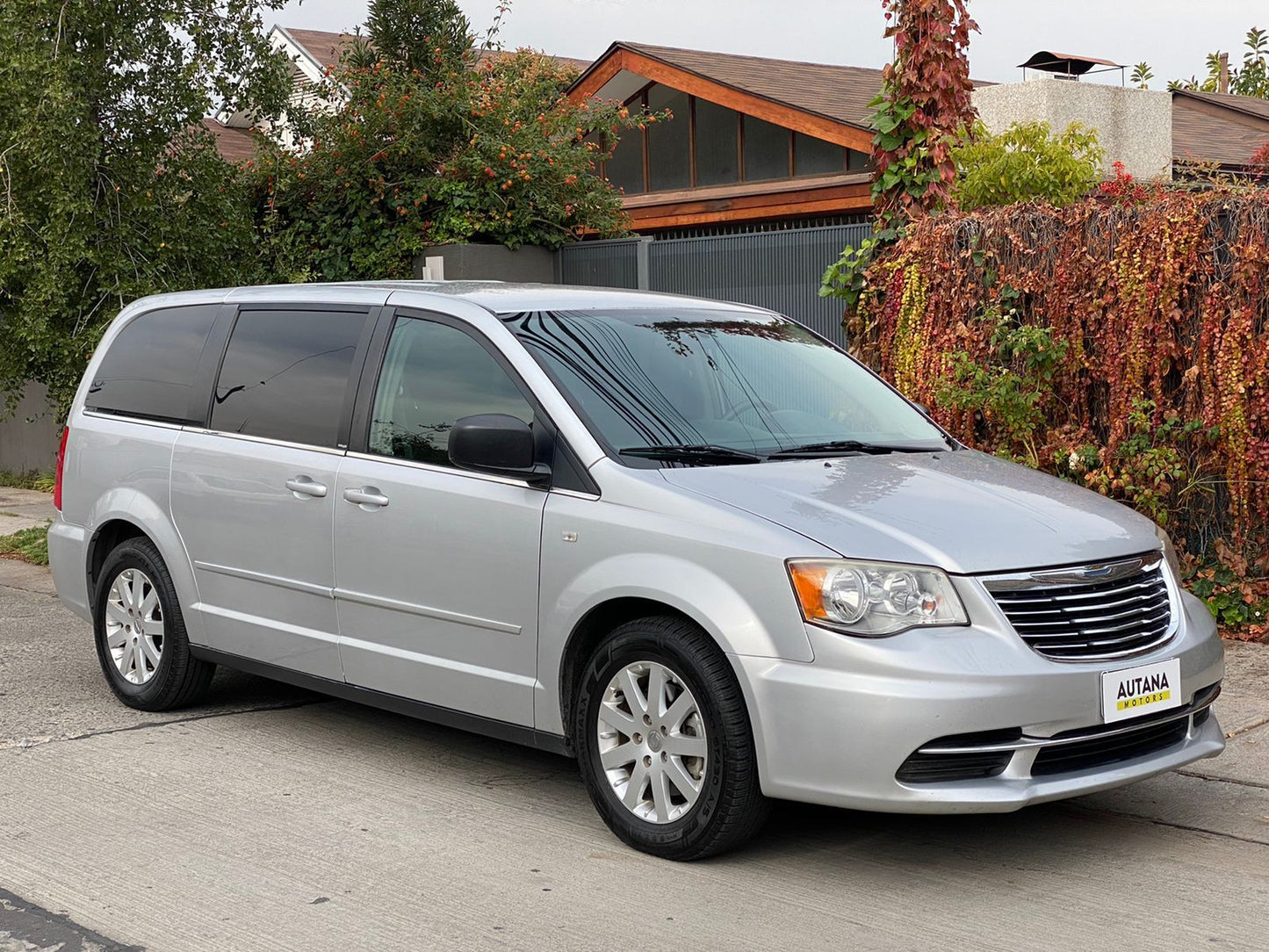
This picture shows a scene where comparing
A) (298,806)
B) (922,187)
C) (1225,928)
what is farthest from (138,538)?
(922,187)

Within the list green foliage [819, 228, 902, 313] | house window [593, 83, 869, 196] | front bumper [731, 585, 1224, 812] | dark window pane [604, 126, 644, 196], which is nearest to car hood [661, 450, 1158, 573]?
front bumper [731, 585, 1224, 812]

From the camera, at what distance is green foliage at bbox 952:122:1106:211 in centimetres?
1068

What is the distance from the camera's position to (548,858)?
4859 mm

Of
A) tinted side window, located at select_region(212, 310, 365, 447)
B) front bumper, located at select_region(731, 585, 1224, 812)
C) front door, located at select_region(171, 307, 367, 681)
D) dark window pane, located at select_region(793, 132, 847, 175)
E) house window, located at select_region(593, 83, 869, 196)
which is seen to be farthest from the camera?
house window, located at select_region(593, 83, 869, 196)

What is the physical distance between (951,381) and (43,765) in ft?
17.4

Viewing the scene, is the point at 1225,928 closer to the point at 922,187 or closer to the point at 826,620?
the point at 826,620

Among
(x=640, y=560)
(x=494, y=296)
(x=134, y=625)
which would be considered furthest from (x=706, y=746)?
(x=134, y=625)

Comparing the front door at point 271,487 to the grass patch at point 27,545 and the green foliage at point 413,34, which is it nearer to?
the grass patch at point 27,545

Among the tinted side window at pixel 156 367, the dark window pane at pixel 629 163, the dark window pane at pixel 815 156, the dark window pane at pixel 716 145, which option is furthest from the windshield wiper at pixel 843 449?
the dark window pane at pixel 629 163

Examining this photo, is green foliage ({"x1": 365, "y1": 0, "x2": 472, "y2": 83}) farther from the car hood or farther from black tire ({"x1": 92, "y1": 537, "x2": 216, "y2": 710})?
the car hood

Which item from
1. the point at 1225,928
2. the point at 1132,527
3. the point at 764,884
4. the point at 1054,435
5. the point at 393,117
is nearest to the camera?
the point at 1225,928

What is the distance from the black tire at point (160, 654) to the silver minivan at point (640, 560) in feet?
0.06

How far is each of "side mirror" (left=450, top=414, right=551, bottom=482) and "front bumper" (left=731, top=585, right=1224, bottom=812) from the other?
3.46ft

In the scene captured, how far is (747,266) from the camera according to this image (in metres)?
11.7
